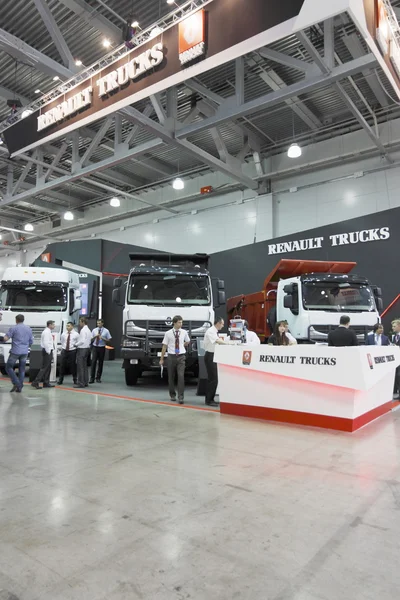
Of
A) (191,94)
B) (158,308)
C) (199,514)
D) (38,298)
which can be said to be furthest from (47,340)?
(191,94)

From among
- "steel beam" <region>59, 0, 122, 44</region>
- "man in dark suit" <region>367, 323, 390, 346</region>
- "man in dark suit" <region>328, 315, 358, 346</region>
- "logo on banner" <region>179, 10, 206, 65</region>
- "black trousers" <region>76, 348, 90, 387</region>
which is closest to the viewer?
"logo on banner" <region>179, 10, 206, 65</region>

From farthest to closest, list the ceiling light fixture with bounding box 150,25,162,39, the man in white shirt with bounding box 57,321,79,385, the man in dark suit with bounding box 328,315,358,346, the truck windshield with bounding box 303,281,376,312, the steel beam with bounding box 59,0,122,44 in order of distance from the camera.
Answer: the man in white shirt with bounding box 57,321,79,385 → the truck windshield with bounding box 303,281,376,312 → the steel beam with bounding box 59,0,122,44 → the man in dark suit with bounding box 328,315,358,346 → the ceiling light fixture with bounding box 150,25,162,39

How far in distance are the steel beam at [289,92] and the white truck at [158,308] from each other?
337cm

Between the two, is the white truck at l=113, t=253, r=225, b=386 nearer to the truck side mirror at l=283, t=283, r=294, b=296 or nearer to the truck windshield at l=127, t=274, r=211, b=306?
the truck windshield at l=127, t=274, r=211, b=306

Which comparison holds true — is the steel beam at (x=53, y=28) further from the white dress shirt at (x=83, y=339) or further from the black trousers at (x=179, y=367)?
the black trousers at (x=179, y=367)

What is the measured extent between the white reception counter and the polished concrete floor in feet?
1.10

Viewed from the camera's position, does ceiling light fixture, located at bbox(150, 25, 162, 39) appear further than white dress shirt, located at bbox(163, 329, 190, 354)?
No

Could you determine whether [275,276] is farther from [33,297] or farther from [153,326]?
[33,297]

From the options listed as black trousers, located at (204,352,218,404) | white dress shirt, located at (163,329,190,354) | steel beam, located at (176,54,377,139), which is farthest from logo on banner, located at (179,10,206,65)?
black trousers, located at (204,352,218,404)

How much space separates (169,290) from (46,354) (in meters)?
3.20

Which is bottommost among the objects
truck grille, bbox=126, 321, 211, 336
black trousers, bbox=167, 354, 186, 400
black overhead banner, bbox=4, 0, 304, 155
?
black trousers, bbox=167, 354, 186, 400

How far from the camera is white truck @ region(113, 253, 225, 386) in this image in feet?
28.6

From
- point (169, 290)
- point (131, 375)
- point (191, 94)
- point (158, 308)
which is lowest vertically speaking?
point (131, 375)

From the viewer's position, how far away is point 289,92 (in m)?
7.45
